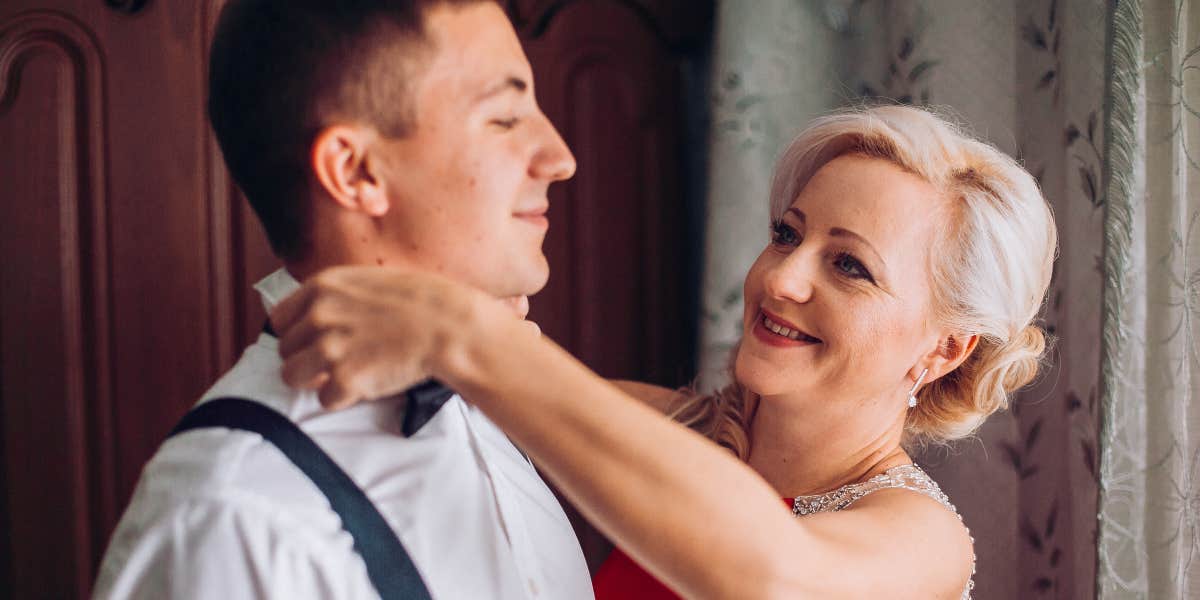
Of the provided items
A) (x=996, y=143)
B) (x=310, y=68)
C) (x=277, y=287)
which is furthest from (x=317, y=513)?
Answer: (x=996, y=143)

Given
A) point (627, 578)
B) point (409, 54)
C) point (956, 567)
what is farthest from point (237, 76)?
point (956, 567)

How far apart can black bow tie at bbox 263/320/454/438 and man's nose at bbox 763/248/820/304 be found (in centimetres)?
55

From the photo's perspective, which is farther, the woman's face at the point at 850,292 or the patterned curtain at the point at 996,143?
the patterned curtain at the point at 996,143

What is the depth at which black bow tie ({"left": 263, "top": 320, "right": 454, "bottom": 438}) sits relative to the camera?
800mm

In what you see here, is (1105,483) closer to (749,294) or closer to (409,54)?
(749,294)

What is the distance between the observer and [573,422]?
0.77m

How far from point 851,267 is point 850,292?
0.04 metres

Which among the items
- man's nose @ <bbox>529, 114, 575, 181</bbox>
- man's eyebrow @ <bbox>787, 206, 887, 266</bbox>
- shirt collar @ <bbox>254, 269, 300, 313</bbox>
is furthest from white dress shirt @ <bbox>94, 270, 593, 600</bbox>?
man's eyebrow @ <bbox>787, 206, 887, 266</bbox>

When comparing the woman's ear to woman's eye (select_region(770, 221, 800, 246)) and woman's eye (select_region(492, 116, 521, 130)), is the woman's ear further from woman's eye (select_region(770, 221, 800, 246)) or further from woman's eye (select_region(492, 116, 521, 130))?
woman's eye (select_region(492, 116, 521, 130))

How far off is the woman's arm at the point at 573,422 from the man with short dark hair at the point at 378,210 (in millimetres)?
68

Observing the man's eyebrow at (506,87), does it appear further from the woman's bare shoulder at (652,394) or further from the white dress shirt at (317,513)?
the woman's bare shoulder at (652,394)

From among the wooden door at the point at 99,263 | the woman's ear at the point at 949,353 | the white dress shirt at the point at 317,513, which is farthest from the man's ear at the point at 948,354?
the wooden door at the point at 99,263

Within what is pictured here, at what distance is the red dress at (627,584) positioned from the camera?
1.31m

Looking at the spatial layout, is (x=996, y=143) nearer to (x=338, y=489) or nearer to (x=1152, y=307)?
(x=1152, y=307)
